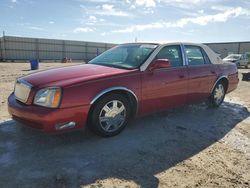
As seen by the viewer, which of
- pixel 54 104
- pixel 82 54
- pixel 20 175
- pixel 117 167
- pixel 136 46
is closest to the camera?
pixel 20 175

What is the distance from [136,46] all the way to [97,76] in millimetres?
1516

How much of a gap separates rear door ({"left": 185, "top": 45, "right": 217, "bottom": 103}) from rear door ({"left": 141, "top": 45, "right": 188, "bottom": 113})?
0.70 feet

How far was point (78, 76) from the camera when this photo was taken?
4027 millimetres

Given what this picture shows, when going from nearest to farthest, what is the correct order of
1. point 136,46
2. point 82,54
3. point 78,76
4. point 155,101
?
point 78,76 → point 155,101 → point 136,46 → point 82,54

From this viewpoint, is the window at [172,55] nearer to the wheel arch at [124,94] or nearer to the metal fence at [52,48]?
Answer: the wheel arch at [124,94]

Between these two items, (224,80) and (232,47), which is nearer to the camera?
(224,80)

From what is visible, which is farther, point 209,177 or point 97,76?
point 97,76

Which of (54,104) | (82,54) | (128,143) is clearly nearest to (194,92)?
(128,143)

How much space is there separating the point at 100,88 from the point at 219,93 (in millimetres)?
3663

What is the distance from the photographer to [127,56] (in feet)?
16.5

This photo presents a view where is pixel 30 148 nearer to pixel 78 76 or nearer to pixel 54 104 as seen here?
pixel 54 104

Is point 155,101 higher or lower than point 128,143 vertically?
higher

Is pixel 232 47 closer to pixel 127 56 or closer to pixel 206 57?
pixel 206 57

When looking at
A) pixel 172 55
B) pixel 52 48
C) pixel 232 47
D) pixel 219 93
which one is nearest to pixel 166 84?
pixel 172 55
